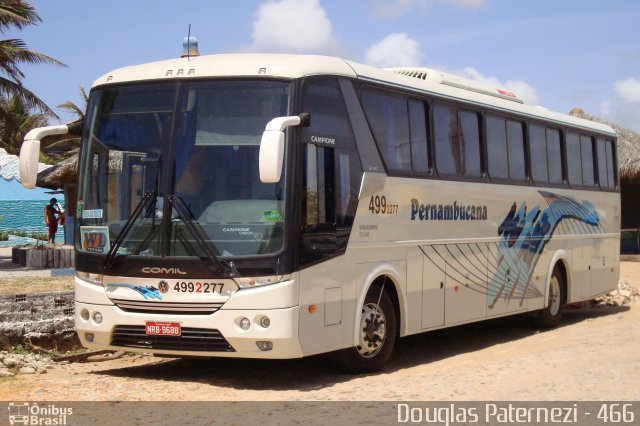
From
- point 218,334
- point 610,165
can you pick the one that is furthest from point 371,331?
point 610,165

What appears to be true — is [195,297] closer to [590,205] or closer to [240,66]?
[240,66]

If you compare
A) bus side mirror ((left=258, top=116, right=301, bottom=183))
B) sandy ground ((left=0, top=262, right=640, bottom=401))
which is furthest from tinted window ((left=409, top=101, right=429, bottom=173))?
bus side mirror ((left=258, top=116, right=301, bottom=183))

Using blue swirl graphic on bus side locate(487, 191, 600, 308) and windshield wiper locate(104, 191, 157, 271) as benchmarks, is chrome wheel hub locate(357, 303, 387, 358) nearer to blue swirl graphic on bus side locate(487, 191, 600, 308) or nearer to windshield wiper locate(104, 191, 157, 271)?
windshield wiper locate(104, 191, 157, 271)

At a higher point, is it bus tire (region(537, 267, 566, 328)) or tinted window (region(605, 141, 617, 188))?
tinted window (region(605, 141, 617, 188))

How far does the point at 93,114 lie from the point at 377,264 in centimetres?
346

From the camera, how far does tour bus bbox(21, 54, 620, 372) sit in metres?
→ 9.35

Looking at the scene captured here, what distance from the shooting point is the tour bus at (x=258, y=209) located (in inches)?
368

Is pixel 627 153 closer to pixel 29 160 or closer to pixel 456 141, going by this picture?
pixel 456 141

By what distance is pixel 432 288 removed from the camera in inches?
473

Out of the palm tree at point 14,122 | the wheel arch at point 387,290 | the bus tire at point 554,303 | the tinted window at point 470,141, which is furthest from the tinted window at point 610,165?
the palm tree at point 14,122

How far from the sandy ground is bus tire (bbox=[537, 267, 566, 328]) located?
2.10m

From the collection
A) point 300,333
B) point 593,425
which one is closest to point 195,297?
point 300,333

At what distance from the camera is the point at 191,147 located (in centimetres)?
961

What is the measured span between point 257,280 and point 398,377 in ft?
7.16
